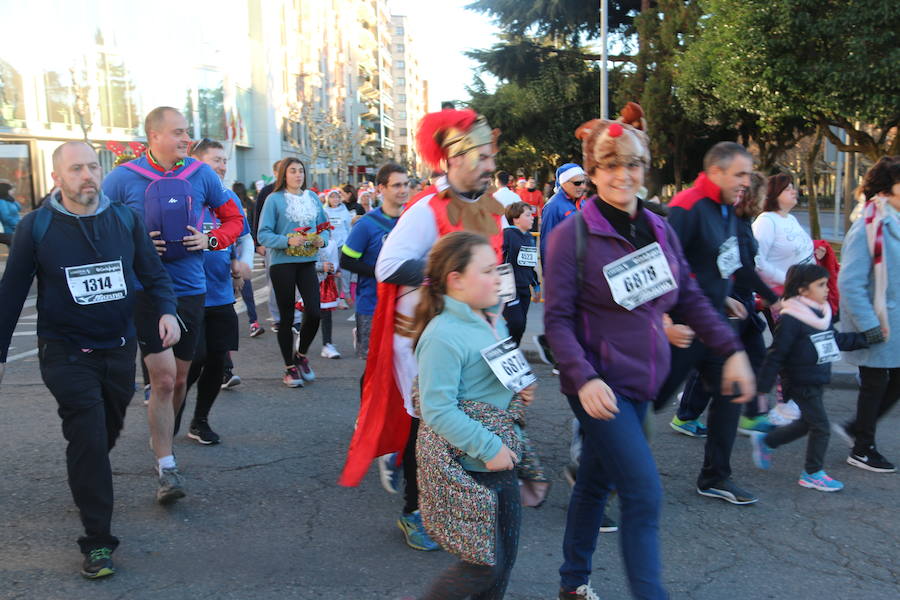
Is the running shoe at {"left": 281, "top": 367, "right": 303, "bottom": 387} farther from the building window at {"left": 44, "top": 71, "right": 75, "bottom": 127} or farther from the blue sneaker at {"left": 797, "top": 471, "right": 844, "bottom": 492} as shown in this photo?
the building window at {"left": 44, "top": 71, "right": 75, "bottom": 127}

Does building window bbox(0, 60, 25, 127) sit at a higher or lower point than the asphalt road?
higher

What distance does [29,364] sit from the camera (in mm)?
8359

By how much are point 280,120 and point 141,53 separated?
1794 cm

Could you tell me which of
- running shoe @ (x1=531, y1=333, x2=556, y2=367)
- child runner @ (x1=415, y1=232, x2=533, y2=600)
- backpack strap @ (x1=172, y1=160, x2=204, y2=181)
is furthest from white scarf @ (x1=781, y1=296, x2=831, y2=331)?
backpack strap @ (x1=172, y1=160, x2=204, y2=181)

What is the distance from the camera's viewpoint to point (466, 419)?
258 centimetres

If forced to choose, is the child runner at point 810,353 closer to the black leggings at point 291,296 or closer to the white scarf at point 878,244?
the white scarf at point 878,244

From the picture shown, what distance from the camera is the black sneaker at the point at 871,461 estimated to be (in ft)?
15.9

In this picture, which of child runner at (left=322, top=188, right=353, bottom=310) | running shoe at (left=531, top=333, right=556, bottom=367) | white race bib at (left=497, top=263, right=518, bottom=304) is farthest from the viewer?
child runner at (left=322, top=188, right=353, bottom=310)

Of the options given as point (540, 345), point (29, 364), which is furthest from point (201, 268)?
point (29, 364)

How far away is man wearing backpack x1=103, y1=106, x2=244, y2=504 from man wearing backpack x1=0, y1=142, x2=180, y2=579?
0.59 meters

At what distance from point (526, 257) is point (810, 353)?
3043mm

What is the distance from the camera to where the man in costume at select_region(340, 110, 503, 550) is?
3457mm

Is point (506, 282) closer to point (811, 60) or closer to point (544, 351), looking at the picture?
point (544, 351)

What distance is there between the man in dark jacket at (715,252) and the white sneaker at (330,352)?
192 inches
